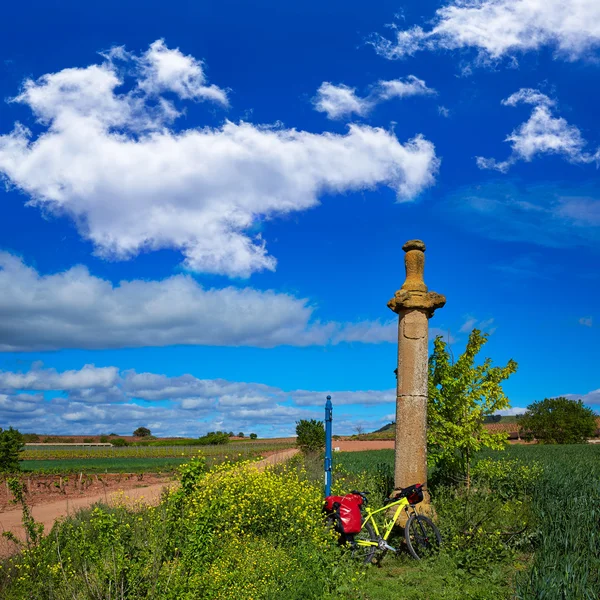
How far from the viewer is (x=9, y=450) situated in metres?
26.4

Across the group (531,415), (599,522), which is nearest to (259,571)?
(599,522)

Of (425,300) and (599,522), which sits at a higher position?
(425,300)

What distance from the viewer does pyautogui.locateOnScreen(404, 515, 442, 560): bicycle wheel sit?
31.0 feet

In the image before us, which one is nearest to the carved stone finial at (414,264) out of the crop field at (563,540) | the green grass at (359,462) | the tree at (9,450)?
the crop field at (563,540)

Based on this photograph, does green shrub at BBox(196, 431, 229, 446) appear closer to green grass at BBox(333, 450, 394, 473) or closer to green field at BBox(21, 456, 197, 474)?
green field at BBox(21, 456, 197, 474)

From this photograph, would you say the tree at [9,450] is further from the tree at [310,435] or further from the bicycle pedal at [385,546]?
the bicycle pedal at [385,546]

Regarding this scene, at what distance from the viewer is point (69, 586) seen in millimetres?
6590

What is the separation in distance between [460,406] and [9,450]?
2209cm

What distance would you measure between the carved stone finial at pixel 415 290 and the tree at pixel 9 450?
21895mm

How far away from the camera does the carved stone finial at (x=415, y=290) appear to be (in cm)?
1144

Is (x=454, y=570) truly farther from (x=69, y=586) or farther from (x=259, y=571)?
(x=69, y=586)

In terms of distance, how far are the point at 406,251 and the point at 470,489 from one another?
5299 mm

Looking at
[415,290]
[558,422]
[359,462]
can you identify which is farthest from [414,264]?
[558,422]

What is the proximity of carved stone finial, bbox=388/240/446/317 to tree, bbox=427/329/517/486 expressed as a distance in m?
2.05
